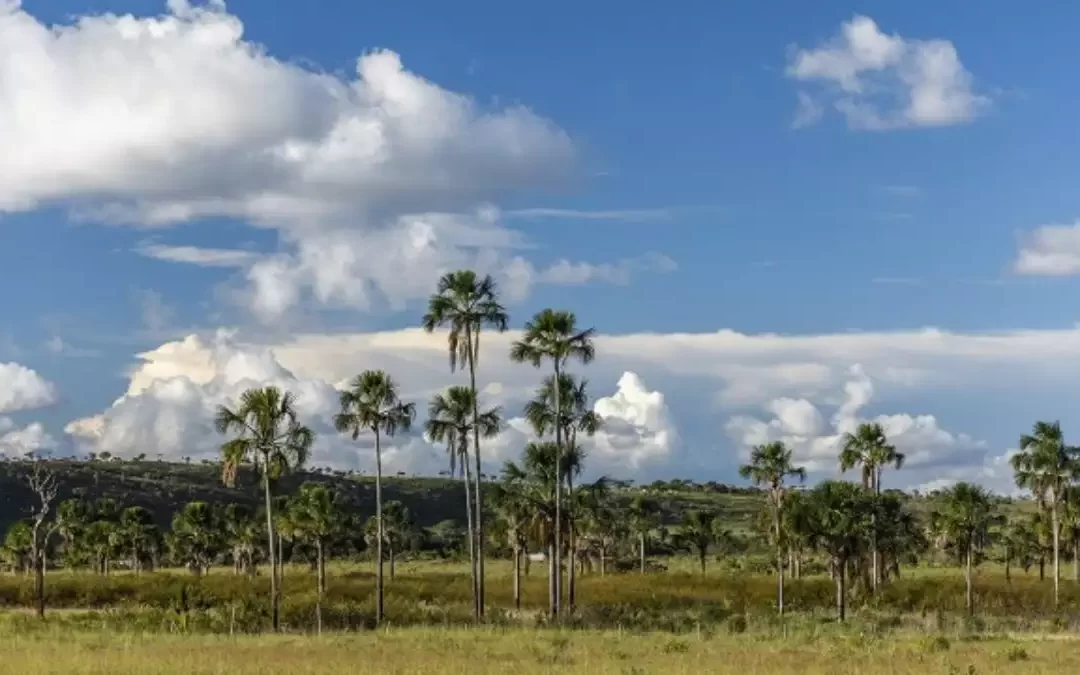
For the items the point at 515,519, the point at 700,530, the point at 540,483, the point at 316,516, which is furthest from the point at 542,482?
the point at 700,530

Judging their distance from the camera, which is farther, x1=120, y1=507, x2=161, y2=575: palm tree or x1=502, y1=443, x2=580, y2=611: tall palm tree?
x1=120, y1=507, x2=161, y2=575: palm tree

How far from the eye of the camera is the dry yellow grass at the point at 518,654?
111ft

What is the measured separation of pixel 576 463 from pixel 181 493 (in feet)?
446

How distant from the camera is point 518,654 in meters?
41.5

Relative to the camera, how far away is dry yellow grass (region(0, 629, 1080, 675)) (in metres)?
34.0

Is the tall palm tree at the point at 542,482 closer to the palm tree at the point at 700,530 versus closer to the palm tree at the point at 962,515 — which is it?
the palm tree at the point at 962,515

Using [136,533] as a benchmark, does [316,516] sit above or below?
above

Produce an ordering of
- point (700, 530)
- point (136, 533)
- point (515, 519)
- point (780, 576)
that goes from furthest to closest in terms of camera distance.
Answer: point (700, 530) < point (136, 533) < point (515, 519) < point (780, 576)

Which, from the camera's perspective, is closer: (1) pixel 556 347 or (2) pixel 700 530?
(1) pixel 556 347

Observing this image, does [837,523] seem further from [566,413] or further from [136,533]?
[136,533]

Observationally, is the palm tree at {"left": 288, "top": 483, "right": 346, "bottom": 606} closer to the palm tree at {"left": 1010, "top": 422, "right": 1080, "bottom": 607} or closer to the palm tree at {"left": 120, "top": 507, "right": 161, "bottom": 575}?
the palm tree at {"left": 120, "top": 507, "right": 161, "bottom": 575}

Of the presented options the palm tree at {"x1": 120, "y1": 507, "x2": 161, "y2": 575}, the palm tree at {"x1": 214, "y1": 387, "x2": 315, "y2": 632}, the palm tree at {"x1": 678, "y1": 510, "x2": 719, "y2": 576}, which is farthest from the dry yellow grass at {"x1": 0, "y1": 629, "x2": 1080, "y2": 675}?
the palm tree at {"x1": 678, "y1": 510, "x2": 719, "y2": 576}

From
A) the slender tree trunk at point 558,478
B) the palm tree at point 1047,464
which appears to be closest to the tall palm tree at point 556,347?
the slender tree trunk at point 558,478

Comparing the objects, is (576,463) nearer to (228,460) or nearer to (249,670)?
(228,460)
